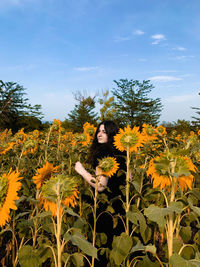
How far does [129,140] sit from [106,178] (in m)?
0.44

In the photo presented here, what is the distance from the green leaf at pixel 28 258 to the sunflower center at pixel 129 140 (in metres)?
0.95

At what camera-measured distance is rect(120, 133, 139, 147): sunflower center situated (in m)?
1.73

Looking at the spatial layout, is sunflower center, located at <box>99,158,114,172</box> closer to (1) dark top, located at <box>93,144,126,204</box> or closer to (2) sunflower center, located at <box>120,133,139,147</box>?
(2) sunflower center, located at <box>120,133,139,147</box>

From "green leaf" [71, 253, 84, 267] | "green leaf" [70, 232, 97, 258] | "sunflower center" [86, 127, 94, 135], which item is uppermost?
"sunflower center" [86, 127, 94, 135]

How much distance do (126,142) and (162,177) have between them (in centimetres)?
62

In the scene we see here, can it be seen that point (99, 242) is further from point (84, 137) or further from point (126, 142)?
point (84, 137)

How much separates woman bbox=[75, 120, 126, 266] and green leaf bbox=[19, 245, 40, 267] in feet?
2.88

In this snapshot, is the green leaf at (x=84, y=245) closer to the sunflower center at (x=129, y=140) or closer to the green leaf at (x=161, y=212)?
the green leaf at (x=161, y=212)

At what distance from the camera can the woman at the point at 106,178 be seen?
2.08 m

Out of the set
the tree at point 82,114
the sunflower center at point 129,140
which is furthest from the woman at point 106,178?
the tree at point 82,114

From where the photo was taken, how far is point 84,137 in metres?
2.98

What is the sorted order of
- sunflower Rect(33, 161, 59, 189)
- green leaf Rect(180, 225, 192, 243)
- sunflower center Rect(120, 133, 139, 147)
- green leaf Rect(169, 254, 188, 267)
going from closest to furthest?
green leaf Rect(169, 254, 188, 267)
sunflower Rect(33, 161, 59, 189)
green leaf Rect(180, 225, 192, 243)
sunflower center Rect(120, 133, 139, 147)

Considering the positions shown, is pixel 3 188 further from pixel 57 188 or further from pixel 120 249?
pixel 120 249

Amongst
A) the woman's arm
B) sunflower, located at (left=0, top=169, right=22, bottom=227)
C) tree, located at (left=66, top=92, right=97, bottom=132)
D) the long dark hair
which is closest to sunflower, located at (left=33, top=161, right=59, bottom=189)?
sunflower, located at (left=0, top=169, right=22, bottom=227)
